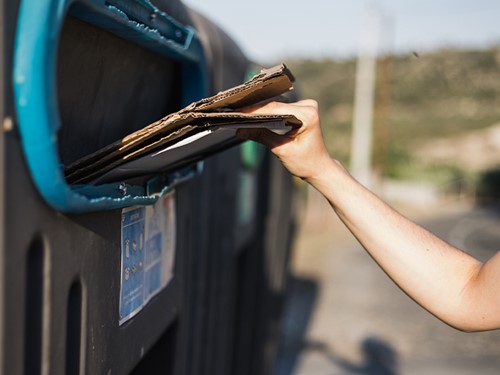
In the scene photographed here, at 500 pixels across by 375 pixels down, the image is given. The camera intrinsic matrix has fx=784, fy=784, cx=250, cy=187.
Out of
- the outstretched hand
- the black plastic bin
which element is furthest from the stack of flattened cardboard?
the outstretched hand

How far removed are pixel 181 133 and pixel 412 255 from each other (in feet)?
2.81

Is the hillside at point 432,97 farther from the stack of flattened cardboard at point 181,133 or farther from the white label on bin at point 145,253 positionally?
the stack of flattened cardboard at point 181,133

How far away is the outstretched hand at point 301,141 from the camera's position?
179cm

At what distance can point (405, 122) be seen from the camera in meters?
72.6

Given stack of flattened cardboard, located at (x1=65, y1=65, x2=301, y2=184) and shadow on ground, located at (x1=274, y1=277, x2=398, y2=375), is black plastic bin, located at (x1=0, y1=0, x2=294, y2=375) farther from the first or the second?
shadow on ground, located at (x1=274, y1=277, x2=398, y2=375)

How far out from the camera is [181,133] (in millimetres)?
1357

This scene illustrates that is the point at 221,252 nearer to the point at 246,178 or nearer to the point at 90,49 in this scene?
the point at 246,178

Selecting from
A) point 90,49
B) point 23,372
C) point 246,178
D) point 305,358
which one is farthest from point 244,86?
point 305,358

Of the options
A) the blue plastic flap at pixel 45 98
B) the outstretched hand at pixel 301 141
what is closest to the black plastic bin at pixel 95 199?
the blue plastic flap at pixel 45 98

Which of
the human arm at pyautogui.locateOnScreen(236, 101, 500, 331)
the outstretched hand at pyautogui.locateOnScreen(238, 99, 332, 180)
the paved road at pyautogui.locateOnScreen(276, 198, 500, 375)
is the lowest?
the paved road at pyautogui.locateOnScreen(276, 198, 500, 375)

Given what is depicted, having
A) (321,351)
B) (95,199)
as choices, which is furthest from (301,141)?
(321,351)

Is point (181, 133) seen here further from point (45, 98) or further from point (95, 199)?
point (45, 98)

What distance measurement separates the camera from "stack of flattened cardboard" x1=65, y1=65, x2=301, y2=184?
4.29 ft

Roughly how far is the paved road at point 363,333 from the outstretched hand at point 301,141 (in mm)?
5631
